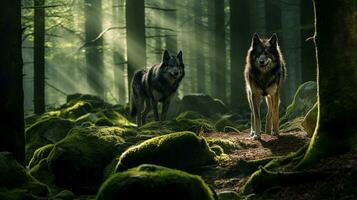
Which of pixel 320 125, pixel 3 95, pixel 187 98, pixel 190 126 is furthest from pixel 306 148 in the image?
pixel 187 98

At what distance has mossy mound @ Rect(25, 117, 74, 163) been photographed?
13650 mm

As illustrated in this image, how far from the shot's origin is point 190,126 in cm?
1508

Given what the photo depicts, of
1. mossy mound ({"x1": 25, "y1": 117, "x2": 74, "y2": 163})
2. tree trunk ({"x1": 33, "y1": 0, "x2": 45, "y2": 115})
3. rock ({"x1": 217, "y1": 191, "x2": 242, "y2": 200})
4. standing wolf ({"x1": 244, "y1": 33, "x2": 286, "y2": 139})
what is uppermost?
tree trunk ({"x1": 33, "y1": 0, "x2": 45, "y2": 115})

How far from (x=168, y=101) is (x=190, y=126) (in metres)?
2.78

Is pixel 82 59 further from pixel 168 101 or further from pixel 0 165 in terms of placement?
pixel 0 165

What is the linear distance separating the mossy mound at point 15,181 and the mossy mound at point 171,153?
177 cm

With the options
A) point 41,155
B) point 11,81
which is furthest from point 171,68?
point 11,81

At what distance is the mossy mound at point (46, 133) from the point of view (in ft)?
44.8

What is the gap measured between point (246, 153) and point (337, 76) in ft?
13.2

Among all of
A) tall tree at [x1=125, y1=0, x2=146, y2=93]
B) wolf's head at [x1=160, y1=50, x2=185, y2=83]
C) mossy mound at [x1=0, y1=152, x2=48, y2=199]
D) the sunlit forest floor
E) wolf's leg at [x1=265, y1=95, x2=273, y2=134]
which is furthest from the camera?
tall tree at [x1=125, y1=0, x2=146, y2=93]

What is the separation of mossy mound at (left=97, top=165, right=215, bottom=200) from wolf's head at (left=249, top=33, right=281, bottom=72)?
660 centimetres

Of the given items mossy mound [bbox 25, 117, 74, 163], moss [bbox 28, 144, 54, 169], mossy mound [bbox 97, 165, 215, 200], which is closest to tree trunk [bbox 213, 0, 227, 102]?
mossy mound [bbox 25, 117, 74, 163]

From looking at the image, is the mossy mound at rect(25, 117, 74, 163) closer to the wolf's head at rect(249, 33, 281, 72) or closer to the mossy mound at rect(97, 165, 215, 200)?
the wolf's head at rect(249, 33, 281, 72)

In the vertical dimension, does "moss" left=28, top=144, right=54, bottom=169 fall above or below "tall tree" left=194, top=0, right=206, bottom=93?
below
